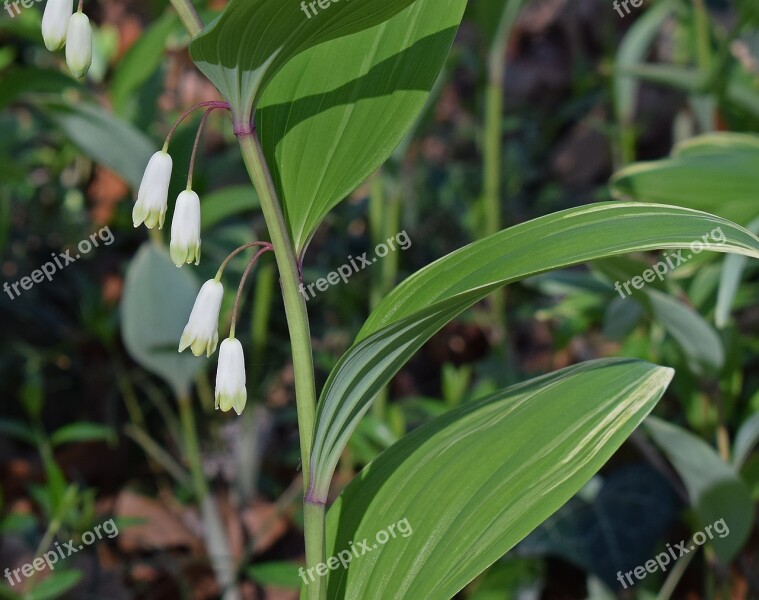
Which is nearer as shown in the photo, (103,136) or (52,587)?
(52,587)

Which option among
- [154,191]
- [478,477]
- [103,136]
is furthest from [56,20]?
[103,136]

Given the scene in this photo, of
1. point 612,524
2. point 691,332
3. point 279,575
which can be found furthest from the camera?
point 612,524

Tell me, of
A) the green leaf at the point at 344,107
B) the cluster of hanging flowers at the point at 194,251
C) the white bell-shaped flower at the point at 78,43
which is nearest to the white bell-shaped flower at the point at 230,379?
the cluster of hanging flowers at the point at 194,251

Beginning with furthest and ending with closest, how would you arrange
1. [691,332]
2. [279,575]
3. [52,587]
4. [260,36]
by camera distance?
[279,575] < [52,587] < [691,332] < [260,36]

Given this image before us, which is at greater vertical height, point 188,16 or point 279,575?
point 188,16

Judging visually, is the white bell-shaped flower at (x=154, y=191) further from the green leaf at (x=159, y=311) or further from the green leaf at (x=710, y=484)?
the green leaf at (x=159, y=311)

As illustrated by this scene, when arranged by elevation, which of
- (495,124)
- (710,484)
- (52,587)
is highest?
(495,124)

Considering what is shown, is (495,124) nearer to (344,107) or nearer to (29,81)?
(29,81)
